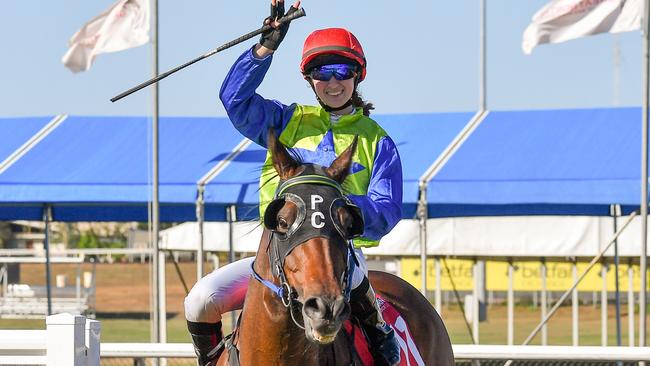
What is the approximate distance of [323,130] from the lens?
4.56 meters

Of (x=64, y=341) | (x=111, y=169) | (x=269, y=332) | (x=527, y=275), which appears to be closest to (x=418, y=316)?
(x=64, y=341)

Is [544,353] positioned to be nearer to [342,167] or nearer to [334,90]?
[334,90]

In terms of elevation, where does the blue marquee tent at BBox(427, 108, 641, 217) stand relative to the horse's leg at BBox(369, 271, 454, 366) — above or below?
above

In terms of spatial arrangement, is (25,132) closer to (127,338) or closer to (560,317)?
(127,338)

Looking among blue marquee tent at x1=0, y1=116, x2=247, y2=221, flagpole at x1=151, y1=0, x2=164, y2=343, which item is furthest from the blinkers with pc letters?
blue marquee tent at x1=0, y1=116, x2=247, y2=221

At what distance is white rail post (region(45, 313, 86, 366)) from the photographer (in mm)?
4996

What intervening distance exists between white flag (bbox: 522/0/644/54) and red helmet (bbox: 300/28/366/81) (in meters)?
8.07

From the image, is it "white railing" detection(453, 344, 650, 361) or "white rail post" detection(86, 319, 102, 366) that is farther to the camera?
"white railing" detection(453, 344, 650, 361)

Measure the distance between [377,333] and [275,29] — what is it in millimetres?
1166

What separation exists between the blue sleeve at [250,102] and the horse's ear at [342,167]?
0.52m

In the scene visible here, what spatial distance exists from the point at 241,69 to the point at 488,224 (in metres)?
13.7

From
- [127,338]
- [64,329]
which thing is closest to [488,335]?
[127,338]

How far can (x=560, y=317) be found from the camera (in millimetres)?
32688

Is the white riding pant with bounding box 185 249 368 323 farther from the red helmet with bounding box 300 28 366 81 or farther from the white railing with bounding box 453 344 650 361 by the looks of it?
the white railing with bounding box 453 344 650 361
